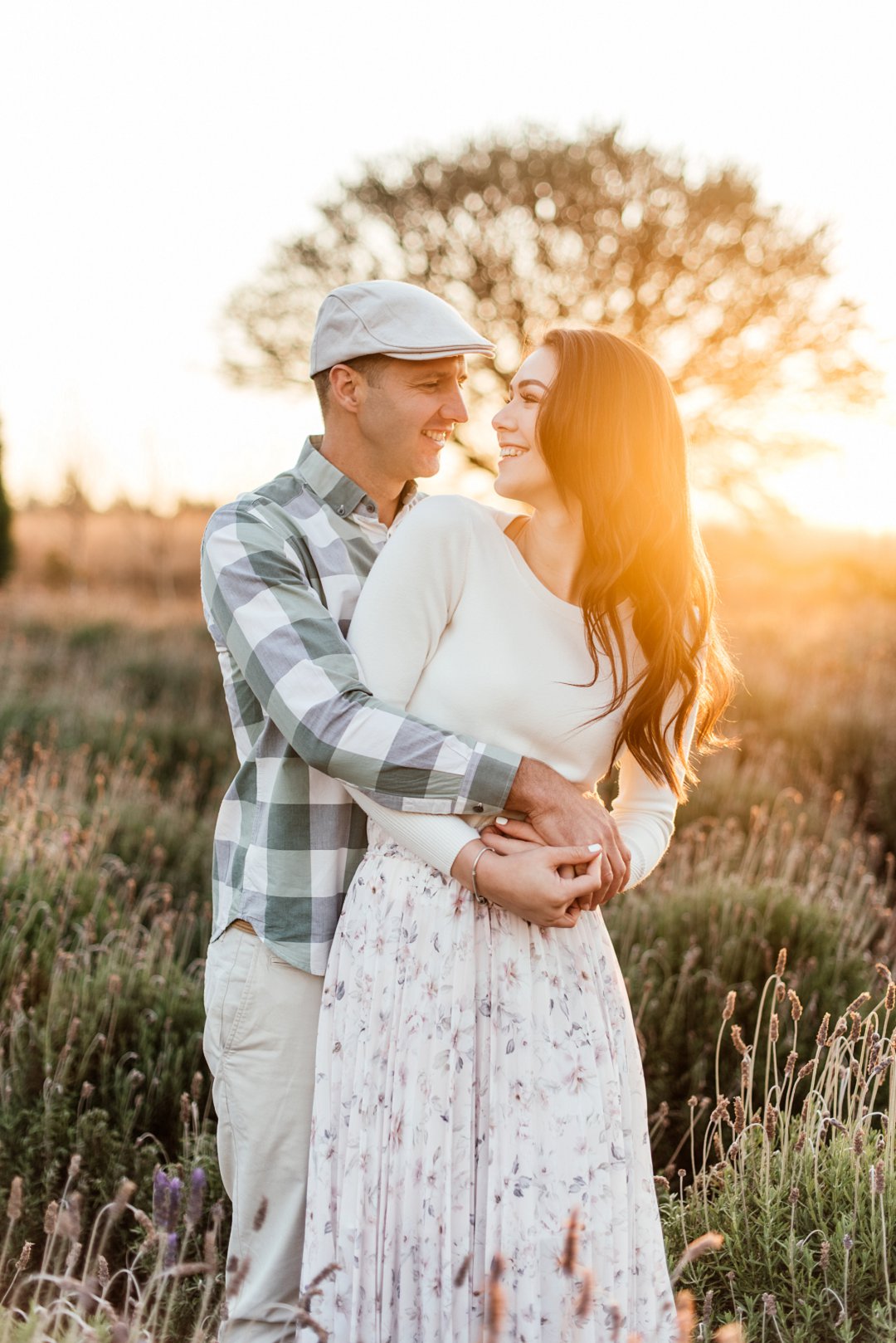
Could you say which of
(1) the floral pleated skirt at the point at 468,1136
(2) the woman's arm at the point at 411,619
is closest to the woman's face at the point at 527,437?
(2) the woman's arm at the point at 411,619

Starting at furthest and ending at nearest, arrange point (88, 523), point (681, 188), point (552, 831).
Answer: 1. point (88, 523)
2. point (681, 188)
3. point (552, 831)

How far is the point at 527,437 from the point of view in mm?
2236

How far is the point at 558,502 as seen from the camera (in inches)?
89.0

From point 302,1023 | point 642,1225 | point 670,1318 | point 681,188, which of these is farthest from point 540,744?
point 681,188

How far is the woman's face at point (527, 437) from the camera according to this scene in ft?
7.30

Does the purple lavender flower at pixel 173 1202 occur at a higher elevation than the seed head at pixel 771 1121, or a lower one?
higher

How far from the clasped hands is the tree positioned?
20.2 metres

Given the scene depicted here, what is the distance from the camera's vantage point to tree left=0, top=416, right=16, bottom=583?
2047cm

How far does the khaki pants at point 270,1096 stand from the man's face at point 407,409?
1.09 metres

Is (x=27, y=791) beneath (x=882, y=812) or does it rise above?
above

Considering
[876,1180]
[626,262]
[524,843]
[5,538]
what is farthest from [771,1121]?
[5,538]

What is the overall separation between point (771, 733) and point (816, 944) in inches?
171

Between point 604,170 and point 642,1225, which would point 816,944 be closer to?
point 642,1225

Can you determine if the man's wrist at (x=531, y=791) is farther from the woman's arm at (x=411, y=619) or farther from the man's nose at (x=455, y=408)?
the man's nose at (x=455, y=408)
